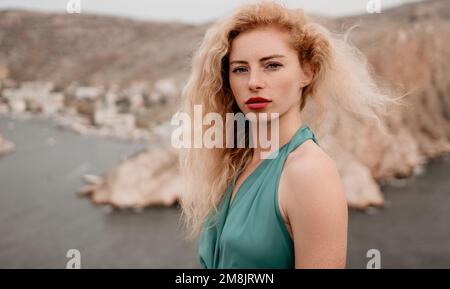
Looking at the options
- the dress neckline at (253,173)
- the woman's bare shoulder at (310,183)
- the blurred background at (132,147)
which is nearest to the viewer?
the woman's bare shoulder at (310,183)

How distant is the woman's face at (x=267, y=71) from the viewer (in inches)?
27.4

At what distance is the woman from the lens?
0.57 m

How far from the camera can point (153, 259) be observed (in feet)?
15.8

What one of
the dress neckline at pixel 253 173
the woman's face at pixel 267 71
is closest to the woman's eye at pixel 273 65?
the woman's face at pixel 267 71

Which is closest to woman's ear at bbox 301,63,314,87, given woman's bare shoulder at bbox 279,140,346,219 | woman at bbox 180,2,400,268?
woman at bbox 180,2,400,268

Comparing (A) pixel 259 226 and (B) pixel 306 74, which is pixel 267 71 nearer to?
(B) pixel 306 74

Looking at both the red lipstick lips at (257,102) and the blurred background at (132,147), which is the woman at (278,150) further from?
the blurred background at (132,147)

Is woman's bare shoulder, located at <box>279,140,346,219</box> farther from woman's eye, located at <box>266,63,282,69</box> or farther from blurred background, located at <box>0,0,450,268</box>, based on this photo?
blurred background, located at <box>0,0,450,268</box>

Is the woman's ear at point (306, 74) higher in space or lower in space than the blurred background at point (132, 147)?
lower

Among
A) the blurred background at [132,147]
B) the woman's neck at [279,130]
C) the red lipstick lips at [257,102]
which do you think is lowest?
the woman's neck at [279,130]

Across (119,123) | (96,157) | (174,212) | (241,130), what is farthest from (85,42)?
(241,130)

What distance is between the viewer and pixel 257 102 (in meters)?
0.71

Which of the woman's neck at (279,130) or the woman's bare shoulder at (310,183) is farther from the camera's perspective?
the woman's neck at (279,130)

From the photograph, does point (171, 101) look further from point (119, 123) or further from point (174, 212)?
point (174, 212)
